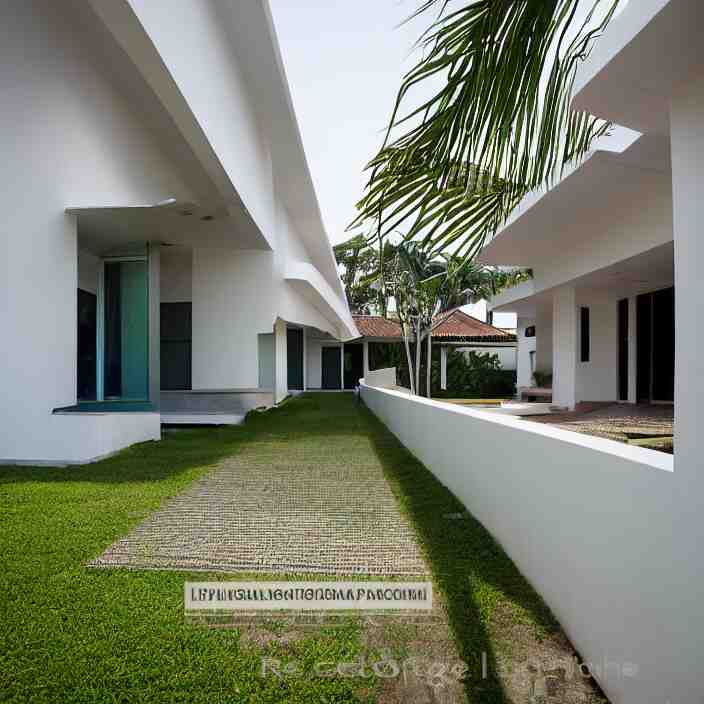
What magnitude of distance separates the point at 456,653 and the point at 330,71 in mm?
2515

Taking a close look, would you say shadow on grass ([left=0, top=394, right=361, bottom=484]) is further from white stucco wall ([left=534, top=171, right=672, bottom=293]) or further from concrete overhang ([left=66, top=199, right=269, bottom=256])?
white stucco wall ([left=534, top=171, right=672, bottom=293])

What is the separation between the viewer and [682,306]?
1822 mm

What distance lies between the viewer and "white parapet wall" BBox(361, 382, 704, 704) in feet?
5.65

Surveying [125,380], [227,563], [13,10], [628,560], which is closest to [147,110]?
[13,10]

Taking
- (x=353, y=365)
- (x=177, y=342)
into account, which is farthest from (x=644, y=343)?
(x=353, y=365)

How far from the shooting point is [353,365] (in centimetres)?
3092

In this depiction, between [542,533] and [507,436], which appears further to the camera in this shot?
[507,436]

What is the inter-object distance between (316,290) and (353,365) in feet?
46.2

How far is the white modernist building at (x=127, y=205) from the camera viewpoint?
6605mm

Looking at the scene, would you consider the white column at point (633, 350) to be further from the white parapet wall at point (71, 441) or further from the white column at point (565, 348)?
the white parapet wall at point (71, 441)

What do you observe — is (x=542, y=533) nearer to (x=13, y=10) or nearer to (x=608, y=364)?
(x=13, y=10)

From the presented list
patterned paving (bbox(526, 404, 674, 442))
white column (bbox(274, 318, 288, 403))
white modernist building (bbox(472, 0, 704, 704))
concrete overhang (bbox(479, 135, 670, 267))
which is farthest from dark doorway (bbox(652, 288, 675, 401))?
white column (bbox(274, 318, 288, 403))

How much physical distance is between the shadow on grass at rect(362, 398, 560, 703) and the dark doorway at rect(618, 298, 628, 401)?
21.5 ft

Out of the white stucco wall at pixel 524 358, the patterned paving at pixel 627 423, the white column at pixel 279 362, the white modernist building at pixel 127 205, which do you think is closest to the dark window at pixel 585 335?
the patterned paving at pixel 627 423
